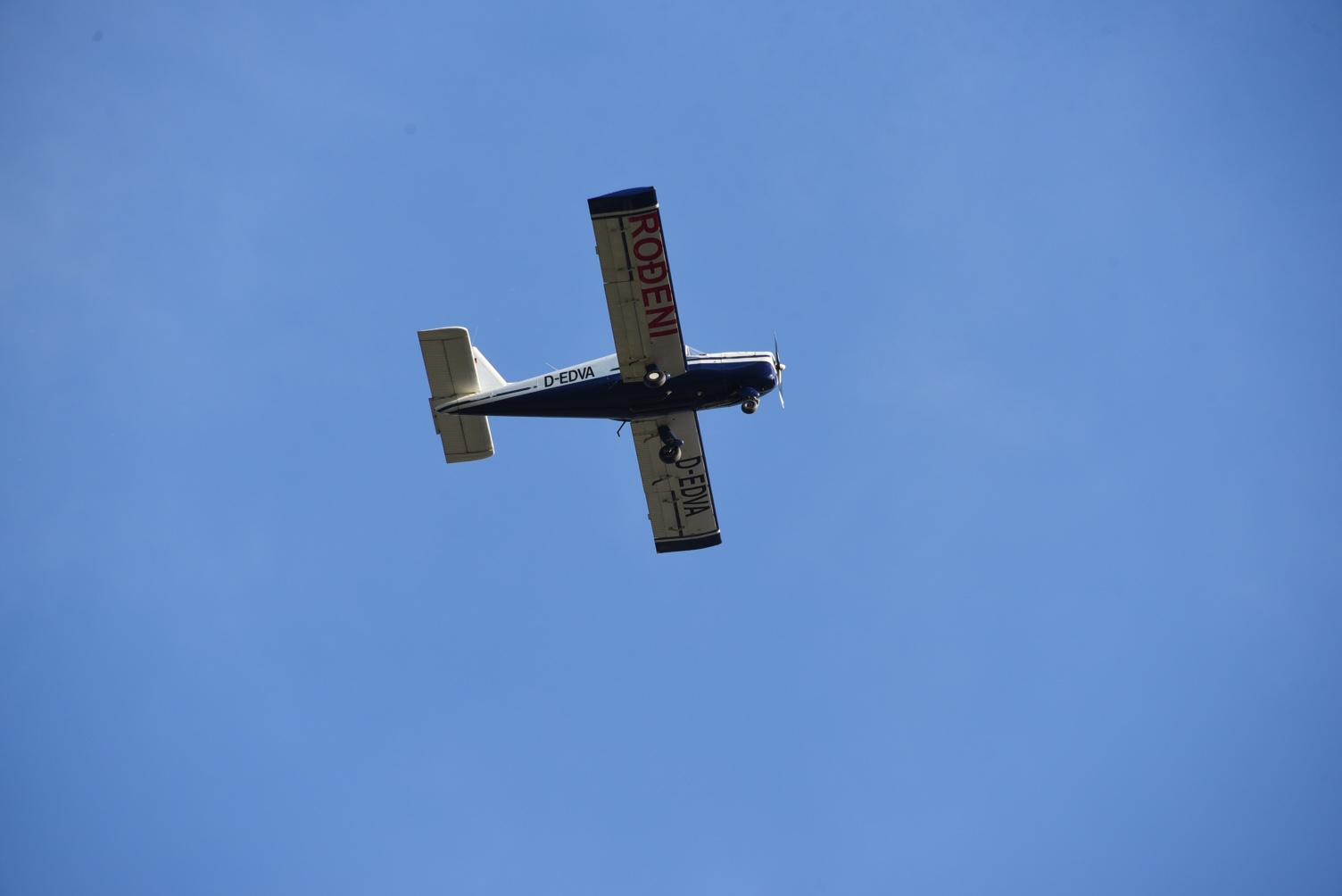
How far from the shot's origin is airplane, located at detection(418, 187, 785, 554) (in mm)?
22156

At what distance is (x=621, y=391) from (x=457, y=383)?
405 centimetres

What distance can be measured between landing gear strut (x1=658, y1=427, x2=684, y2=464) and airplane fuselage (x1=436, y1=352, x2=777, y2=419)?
89 cm

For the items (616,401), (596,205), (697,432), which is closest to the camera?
(596,205)

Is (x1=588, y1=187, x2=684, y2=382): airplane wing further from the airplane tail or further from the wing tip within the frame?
the airplane tail

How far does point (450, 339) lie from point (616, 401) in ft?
13.5

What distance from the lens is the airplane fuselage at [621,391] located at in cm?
→ 2411

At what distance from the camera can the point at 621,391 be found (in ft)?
78.9

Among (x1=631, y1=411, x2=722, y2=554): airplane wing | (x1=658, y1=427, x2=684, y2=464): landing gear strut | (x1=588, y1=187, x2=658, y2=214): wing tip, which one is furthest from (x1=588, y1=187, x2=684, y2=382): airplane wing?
(x1=631, y1=411, x2=722, y2=554): airplane wing

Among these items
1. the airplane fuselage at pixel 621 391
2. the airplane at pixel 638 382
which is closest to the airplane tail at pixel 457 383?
the airplane at pixel 638 382

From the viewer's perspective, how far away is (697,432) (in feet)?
86.2

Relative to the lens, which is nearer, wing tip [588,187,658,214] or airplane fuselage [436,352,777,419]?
wing tip [588,187,658,214]

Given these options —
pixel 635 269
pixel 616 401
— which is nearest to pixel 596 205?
pixel 635 269

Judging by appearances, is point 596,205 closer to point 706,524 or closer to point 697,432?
point 697,432

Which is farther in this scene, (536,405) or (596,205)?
(536,405)
